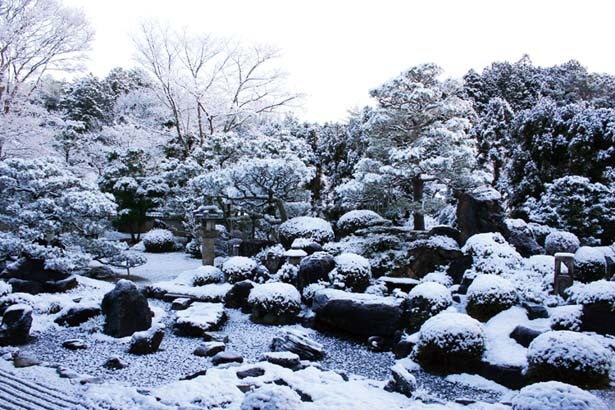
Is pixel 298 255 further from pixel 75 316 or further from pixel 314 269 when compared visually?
pixel 75 316

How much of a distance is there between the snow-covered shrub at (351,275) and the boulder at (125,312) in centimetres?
301

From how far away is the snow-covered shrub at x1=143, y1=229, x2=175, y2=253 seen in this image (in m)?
13.7

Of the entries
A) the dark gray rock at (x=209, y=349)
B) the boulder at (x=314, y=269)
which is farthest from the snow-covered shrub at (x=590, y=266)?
the dark gray rock at (x=209, y=349)

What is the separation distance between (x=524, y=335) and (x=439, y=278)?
2.43 meters

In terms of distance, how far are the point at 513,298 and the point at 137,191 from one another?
38.0 ft

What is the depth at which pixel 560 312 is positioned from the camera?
19.5 ft

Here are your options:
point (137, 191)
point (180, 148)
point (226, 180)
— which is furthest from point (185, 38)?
point (226, 180)

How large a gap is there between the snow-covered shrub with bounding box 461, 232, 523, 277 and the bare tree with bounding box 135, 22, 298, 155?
38.8 feet

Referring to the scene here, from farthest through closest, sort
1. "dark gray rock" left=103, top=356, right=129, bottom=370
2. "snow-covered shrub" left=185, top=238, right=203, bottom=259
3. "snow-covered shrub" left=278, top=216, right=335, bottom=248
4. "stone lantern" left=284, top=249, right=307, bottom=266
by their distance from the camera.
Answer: "snow-covered shrub" left=185, top=238, right=203, bottom=259 < "snow-covered shrub" left=278, top=216, right=335, bottom=248 < "stone lantern" left=284, top=249, right=307, bottom=266 < "dark gray rock" left=103, top=356, right=129, bottom=370

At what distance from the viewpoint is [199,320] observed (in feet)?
22.3

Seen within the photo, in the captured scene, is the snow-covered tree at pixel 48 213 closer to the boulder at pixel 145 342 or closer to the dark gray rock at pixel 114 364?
the boulder at pixel 145 342

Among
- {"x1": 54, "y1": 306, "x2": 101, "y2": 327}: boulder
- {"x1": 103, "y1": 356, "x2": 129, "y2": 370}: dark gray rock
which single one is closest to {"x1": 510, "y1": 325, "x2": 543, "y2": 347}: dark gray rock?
{"x1": 103, "y1": 356, "x2": 129, "y2": 370}: dark gray rock

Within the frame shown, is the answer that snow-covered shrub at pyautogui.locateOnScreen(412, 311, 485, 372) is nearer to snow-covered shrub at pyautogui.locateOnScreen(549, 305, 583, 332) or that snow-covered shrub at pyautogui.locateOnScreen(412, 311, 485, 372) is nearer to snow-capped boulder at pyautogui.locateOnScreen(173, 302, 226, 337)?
snow-covered shrub at pyautogui.locateOnScreen(549, 305, 583, 332)

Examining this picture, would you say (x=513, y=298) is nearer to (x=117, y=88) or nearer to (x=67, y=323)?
(x=67, y=323)
